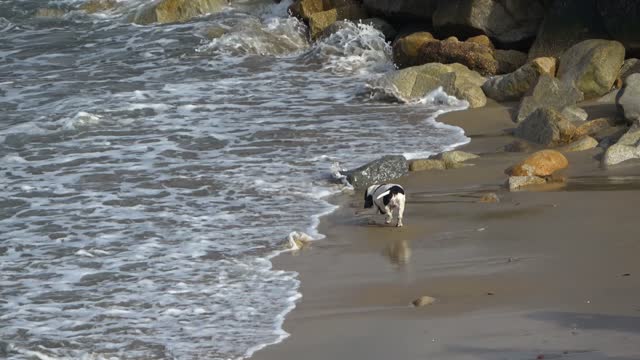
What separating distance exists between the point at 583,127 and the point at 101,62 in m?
9.10

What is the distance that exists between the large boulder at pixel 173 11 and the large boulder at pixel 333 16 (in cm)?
294

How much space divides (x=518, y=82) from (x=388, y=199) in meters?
5.28

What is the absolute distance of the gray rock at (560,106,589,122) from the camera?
13.0 meters

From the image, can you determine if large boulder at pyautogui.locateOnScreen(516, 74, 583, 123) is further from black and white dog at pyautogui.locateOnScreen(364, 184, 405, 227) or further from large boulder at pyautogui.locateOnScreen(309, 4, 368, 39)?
large boulder at pyautogui.locateOnScreen(309, 4, 368, 39)

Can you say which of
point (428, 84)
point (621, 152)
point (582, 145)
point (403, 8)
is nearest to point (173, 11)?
point (403, 8)

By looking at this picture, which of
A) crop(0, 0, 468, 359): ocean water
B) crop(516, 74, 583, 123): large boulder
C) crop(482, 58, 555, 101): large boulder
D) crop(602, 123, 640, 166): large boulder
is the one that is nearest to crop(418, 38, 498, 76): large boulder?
crop(0, 0, 468, 359): ocean water

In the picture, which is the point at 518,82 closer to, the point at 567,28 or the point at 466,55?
the point at 466,55

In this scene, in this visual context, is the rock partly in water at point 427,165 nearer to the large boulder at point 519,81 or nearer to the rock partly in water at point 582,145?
the rock partly in water at point 582,145

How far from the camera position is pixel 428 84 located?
48.2 feet

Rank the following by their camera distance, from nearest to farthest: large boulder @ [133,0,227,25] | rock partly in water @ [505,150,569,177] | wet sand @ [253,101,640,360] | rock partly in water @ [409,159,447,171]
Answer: wet sand @ [253,101,640,360], rock partly in water @ [505,150,569,177], rock partly in water @ [409,159,447,171], large boulder @ [133,0,227,25]

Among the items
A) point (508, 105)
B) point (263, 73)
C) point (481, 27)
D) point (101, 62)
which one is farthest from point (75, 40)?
point (508, 105)

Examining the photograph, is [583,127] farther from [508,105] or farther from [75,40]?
[75,40]

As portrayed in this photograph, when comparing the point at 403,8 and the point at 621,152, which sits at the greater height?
the point at 403,8

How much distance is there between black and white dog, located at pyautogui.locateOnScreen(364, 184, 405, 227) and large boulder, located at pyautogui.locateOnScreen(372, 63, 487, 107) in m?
4.80
